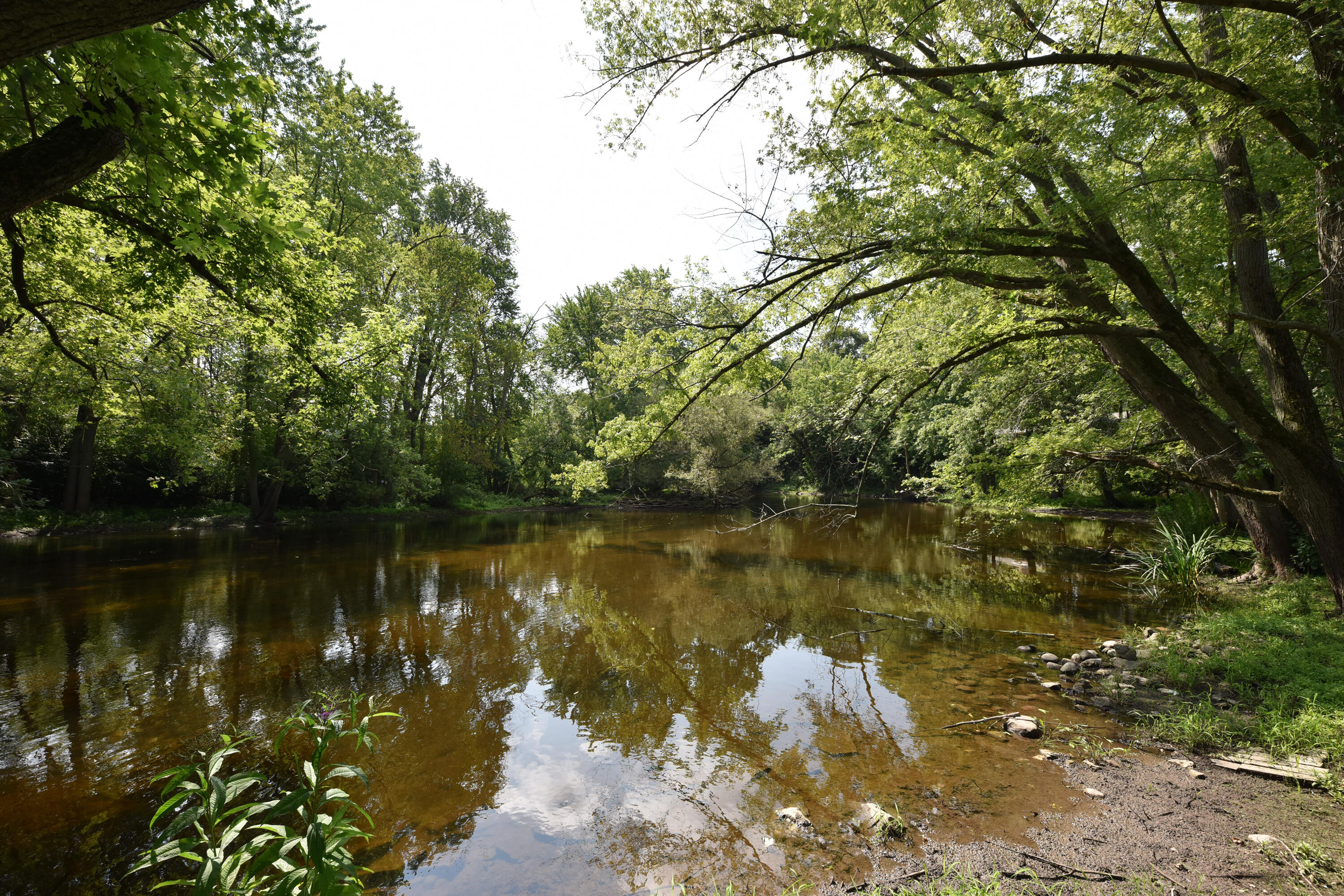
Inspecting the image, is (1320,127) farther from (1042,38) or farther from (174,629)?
(174,629)

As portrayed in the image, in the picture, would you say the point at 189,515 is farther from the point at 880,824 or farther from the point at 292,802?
the point at 880,824

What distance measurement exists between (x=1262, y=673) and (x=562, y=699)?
649cm

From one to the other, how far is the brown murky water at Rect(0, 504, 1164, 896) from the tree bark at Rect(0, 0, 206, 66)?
419cm

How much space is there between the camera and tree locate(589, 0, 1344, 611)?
457 centimetres

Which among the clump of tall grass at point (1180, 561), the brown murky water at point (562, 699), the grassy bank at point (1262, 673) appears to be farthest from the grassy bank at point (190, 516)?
the grassy bank at point (1262, 673)

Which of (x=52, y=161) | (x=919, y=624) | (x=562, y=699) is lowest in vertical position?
(x=562, y=699)

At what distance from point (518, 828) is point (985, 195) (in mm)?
6546

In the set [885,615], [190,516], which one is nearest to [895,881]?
[885,615]

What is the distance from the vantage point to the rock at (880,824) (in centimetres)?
315

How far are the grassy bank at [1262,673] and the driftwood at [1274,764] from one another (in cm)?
9

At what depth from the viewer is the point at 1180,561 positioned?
807 cm

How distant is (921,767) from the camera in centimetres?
393

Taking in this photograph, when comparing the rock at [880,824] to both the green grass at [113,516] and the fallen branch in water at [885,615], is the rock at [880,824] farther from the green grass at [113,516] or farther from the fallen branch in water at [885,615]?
the green grass at [113,516]

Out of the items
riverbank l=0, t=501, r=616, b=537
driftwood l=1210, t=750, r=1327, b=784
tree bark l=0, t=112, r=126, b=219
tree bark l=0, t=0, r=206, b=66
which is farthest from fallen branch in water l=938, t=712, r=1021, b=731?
riverbank l=0, t=501, r=616, b=537
